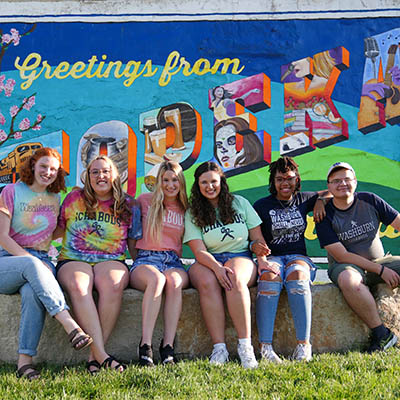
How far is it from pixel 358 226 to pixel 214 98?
3.53 metres

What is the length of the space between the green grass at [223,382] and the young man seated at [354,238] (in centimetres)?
60

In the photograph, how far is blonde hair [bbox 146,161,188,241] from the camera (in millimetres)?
3572

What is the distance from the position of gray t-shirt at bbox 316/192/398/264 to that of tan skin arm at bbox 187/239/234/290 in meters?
0.85

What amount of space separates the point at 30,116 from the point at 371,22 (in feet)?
15.7

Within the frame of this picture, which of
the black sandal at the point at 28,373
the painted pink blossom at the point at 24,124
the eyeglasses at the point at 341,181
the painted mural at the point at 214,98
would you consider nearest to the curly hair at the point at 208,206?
the eyeglasses at the point at 341,181

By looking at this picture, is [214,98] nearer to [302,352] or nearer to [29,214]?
[29,214]

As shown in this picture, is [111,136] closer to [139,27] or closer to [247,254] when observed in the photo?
[139,27]

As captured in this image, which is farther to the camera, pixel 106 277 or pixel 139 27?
pixel 139 27

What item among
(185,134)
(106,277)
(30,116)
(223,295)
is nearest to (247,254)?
(223,295)

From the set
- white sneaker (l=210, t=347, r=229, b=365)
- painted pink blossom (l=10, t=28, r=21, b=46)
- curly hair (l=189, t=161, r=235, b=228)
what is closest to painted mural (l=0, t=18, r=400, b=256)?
painted pink blossom (l=10, t=28, r=21, b=46)

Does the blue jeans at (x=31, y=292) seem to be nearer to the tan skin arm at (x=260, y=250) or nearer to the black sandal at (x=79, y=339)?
the black sandal at (x=79, y=339)

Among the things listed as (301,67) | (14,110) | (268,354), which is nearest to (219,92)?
(301,67)

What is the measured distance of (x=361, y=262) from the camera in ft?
11.7

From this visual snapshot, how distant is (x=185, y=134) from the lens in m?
6.67
